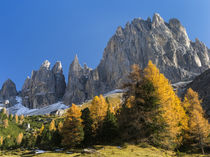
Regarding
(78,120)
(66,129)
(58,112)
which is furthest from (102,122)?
(58,112)

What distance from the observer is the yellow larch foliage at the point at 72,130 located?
30.8 m

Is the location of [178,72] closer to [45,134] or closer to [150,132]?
[45,134]

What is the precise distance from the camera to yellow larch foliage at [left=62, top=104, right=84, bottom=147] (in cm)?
3081

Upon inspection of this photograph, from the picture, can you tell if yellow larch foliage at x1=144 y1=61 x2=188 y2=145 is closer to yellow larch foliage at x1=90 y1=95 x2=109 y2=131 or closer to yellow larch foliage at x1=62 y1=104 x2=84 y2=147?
yellow larch foliage at x1=90 y1=95 x2=109 y2=131

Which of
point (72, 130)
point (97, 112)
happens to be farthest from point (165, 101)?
point (72, 130)

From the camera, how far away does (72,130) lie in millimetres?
31594

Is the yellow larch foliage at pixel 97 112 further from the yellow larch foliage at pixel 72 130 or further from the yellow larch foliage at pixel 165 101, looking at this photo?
the yellow larch foliage at pixel 165 101

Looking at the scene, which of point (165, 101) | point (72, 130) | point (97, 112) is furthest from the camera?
point (97, 112)

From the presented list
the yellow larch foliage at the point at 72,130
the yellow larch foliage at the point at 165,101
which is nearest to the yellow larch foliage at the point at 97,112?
the yellow larch foliage at the point at 72,130

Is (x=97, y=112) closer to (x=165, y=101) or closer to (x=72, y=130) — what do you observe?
(x=72, y=130)

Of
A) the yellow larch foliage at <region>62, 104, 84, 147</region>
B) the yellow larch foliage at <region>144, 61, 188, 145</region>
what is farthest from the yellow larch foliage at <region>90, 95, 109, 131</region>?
the yellow larch foliage at <region>144, 61, 188, 145</region>

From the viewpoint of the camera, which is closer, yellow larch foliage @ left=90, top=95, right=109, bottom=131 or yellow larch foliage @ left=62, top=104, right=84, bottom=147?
yellow larch foliage @ left=62, top=104, right=84, bottom=147

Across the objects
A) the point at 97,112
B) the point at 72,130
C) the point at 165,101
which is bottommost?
the point at 72,130

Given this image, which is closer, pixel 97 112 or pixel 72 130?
pixel 72 130
